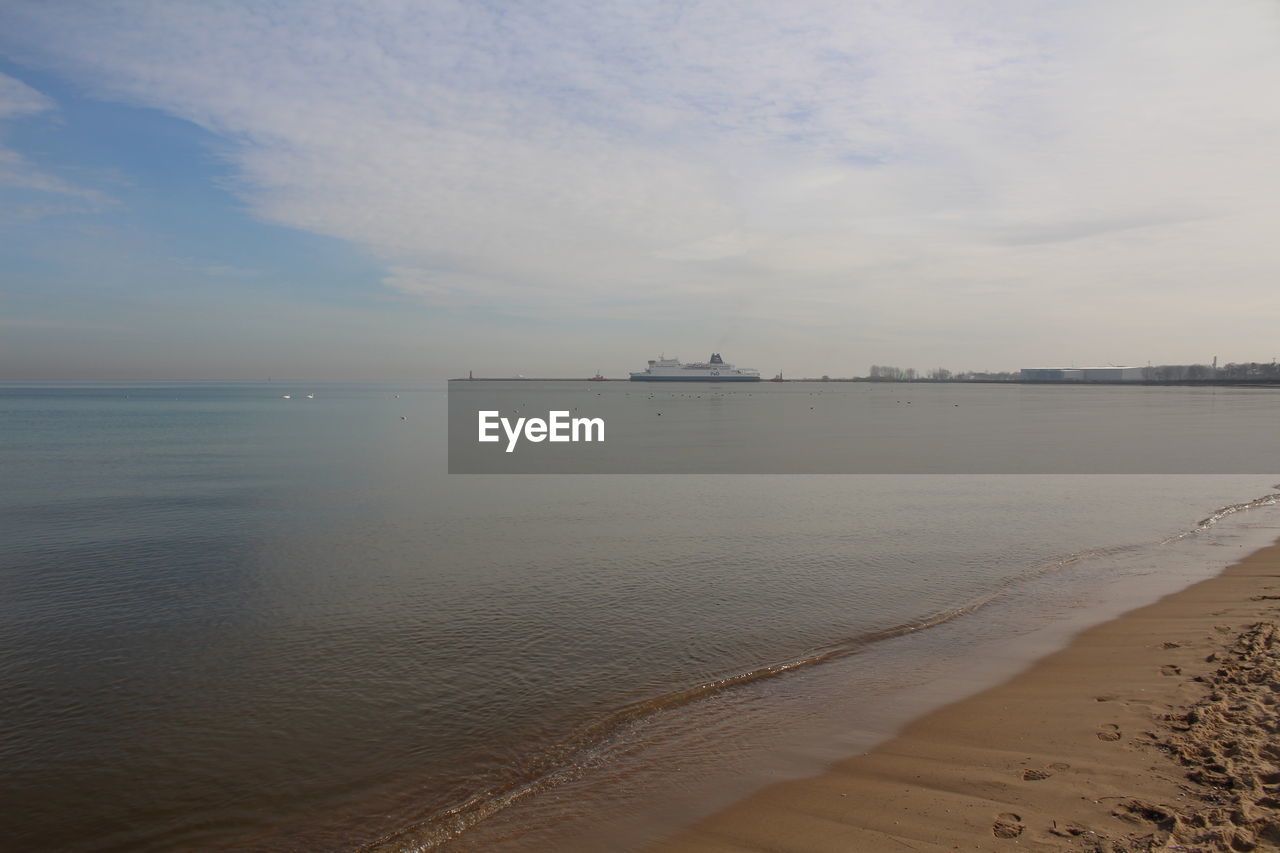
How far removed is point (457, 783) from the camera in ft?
23.0

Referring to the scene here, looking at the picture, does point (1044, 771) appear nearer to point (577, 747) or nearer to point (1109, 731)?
point (1109, 731)

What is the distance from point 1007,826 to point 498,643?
272 inches

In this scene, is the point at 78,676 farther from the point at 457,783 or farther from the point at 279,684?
the point at 457,783

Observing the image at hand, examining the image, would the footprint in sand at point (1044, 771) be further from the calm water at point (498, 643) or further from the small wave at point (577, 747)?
the small wave at point (577, 747)

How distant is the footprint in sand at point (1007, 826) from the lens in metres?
5.34

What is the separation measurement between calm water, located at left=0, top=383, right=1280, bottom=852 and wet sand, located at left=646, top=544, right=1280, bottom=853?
0.52 m

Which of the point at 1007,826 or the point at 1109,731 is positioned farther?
the point at 1109,731

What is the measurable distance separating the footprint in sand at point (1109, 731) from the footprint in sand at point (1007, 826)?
6.43 feet

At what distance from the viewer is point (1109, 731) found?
703 cm

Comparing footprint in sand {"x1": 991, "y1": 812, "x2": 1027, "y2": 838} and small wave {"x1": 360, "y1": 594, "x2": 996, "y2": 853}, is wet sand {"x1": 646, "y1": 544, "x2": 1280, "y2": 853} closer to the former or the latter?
footprint in sand {"x1": 991, "y1": 812, "x2": 1027, "y2": 838}

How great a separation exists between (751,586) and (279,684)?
7.70 m

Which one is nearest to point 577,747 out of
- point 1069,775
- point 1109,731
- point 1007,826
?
point 1007,826
